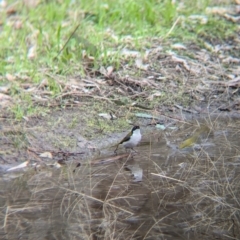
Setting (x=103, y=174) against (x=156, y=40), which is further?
(x=156, y=40)

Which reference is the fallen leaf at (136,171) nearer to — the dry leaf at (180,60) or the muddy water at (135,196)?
the muddy water at (135,196)

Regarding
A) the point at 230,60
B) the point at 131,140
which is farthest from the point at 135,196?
the point at 230,60

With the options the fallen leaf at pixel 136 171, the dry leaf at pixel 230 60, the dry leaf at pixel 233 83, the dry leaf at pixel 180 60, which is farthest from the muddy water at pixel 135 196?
the dry leaf at pixel 230 60

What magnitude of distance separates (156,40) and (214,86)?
1000 mm

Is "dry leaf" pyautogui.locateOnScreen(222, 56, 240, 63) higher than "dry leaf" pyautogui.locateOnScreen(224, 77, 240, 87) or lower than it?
lower

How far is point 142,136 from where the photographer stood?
678 centimetres

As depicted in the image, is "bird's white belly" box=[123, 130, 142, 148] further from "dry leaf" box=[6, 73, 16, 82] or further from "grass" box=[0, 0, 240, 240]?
"dry leaf" box=[6, 73, 16, 82]

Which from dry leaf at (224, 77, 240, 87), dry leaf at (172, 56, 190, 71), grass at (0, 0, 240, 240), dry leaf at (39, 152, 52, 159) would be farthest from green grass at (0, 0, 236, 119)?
dry leaf at (224, 77, 240, 87)

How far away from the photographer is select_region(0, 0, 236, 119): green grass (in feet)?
24.7

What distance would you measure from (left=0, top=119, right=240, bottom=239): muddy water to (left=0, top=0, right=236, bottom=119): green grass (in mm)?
1169

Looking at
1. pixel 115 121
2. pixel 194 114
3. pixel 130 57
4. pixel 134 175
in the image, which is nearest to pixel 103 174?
pixel 134 175

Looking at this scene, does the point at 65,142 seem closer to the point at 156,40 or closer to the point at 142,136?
the point at 142,136

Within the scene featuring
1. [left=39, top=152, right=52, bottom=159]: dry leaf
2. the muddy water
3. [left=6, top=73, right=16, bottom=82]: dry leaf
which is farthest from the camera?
[left=6, top=73, right=16, bottom=82]: dry leaf

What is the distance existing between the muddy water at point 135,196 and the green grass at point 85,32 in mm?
1169
